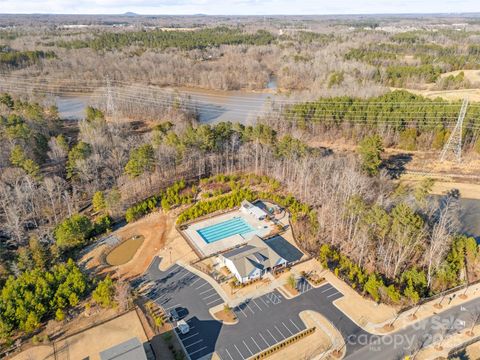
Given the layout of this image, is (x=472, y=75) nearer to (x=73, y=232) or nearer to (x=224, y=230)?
(x=224, y=230)

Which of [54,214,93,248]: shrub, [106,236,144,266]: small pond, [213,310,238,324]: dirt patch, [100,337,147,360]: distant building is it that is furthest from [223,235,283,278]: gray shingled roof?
[54,214,93,248]: shrub

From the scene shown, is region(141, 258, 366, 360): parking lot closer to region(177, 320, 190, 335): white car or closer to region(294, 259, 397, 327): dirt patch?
region(177, 320, 190, 335): white car

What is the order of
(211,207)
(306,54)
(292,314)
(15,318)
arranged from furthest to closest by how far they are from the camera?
(306,54), (211,207), (292,314), (15,318)

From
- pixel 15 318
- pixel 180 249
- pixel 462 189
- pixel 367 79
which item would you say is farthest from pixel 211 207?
pixel 367 79

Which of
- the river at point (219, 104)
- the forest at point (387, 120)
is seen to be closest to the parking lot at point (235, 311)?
the forest at point (387, 120)

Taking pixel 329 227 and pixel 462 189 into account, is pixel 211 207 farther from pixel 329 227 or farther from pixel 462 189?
pixel 462 189

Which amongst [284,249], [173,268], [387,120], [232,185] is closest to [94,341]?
[173,268]

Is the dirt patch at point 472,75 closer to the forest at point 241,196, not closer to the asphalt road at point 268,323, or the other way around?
the forest at point 241,196

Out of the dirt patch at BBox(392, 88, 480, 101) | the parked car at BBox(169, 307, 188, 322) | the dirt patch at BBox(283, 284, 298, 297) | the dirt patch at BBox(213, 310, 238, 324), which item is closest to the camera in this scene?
the dirt patch at BBox(213, 310, 238, 324)
